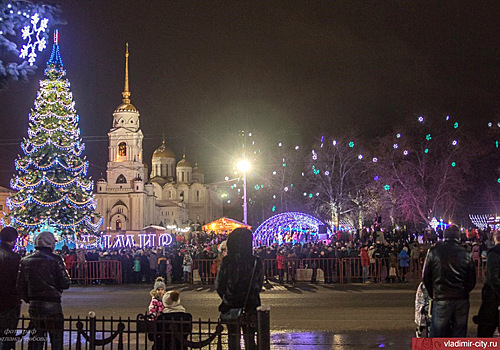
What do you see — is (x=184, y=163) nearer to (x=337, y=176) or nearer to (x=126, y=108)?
(x=126, y=108)

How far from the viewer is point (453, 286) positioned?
795 centimetres

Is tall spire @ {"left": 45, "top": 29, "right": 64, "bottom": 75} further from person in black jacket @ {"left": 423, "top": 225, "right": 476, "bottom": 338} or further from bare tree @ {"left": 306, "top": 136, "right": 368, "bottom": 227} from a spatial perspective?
person in black jacket @ {"left": 423, "top": 225, "right": 476, "bottom": 338}

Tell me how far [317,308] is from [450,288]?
894cm

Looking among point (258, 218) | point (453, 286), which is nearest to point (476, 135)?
point (258, 218)

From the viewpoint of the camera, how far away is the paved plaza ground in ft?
38.5

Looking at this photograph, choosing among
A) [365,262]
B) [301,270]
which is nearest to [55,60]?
[301,270]

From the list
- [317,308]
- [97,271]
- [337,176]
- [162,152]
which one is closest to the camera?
[317,308]

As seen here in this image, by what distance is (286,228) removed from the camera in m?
40.8

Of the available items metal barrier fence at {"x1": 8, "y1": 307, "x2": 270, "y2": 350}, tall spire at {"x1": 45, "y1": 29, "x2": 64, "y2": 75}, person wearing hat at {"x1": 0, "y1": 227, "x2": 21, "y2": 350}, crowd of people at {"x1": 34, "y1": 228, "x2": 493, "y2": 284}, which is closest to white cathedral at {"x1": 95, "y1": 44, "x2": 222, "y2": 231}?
tall spire at {"x1": 45, "y1": 29, "x2": 64, "y2": 75}

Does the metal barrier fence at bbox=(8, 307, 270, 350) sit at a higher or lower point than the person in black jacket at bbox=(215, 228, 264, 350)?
lower

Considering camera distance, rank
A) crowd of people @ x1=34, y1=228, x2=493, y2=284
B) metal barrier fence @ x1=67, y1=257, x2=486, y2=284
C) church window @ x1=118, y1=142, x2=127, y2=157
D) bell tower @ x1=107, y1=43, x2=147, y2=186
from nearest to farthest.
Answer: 1. crowd of people @ x1=34, y1=228, x2=493, y2=284
2. metal barrier fence @ x1=67, y1=257, x2=486, y2=284
3. bell tower @ x1=107, y1=43, x2=147, y2=186
4. church window @ x1=118, y1=142, x2=127, y2=157

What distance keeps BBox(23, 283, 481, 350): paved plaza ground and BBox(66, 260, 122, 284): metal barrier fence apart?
0.82 meters

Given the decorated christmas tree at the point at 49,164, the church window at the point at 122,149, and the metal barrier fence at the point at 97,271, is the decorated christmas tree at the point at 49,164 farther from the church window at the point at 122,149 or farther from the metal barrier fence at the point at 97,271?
the church window at the point at 122,149

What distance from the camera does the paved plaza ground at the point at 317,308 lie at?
1173 centimetres
